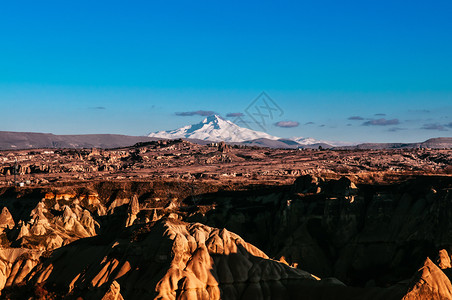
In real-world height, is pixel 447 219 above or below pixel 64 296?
above

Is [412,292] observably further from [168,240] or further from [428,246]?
[428,246]

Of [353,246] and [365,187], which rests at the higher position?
[365,187]

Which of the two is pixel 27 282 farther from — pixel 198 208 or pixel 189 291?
pixel 198 208

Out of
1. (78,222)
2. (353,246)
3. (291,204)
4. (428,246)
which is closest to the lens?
(428,246)

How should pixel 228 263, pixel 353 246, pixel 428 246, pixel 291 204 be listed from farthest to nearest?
pixel 291 204 → pixel 353 246 → pixel 428 246 → pixel 228 263

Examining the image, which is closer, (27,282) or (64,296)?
(64,296)

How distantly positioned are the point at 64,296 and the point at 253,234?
8592 cm

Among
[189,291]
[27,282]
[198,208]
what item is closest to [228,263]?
[189,291]

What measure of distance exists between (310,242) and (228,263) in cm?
5258

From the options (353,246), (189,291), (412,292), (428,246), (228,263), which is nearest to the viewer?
(412,292)

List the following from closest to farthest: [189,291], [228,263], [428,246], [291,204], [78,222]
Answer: [189,291]
[228,263]
[428,246]
[291,204]
[78,222]

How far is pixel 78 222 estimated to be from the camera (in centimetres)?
18575

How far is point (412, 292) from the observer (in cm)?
7356

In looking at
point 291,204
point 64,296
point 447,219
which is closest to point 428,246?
point 447,219
